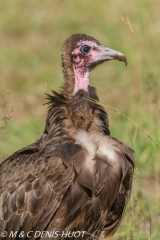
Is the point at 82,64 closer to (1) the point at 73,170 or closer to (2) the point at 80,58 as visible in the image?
(2) the point at 80,58

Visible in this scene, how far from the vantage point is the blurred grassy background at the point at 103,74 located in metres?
7.22

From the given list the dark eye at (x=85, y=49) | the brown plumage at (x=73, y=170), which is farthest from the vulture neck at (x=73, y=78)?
the dark eye at (x=85, y=49)

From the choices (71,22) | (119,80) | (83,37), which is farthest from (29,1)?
(83,37)

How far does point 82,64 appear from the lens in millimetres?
6094

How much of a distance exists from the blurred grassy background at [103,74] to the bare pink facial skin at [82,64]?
32 cm

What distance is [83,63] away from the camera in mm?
6098

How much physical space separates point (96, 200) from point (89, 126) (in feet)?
1.71

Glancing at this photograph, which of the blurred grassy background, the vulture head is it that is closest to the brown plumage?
the vulture head

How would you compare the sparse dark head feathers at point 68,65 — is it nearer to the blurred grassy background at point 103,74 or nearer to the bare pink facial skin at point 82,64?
the bare pink facial skin at point 82,64

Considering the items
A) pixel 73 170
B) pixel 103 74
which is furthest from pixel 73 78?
pixel 103 74

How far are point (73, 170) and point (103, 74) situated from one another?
5.69 m

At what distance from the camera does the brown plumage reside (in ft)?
18.5

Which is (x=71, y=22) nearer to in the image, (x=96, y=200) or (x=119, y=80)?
(x=119, y=80)

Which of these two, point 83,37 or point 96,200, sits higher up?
point 83,37
